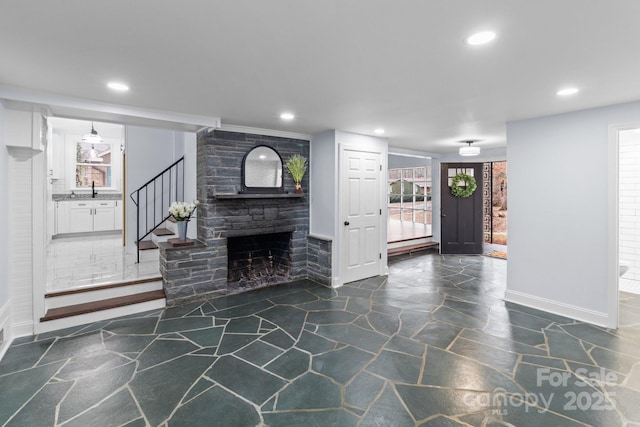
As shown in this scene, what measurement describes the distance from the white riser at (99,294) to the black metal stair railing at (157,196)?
2416 mm

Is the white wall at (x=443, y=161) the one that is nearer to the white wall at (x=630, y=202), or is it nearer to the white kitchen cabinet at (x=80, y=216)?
the white wall at (x=630, y=202)

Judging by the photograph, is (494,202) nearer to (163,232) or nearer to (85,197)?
(163,232)

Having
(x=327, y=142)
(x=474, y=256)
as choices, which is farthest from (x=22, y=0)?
(x=474, y=256)

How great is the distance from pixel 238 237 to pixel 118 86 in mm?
2684

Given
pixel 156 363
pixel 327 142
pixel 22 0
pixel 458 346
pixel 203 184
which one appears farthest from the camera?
pixel 327 142

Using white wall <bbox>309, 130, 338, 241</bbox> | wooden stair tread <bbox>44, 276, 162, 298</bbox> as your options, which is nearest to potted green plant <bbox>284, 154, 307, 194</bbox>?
white wall <bbox>309, 130, 338, 241</bbox>

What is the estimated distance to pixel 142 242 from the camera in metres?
6.24

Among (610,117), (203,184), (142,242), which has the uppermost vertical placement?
(610,117)

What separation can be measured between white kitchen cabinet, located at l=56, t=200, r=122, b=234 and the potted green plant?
5775 mm

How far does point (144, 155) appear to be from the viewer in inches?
253

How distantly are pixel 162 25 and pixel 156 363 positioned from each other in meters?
2.54

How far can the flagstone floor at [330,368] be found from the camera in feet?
6.88

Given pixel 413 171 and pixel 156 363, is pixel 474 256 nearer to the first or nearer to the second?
pixel 413 171

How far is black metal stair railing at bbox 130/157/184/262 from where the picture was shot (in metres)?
6.26
